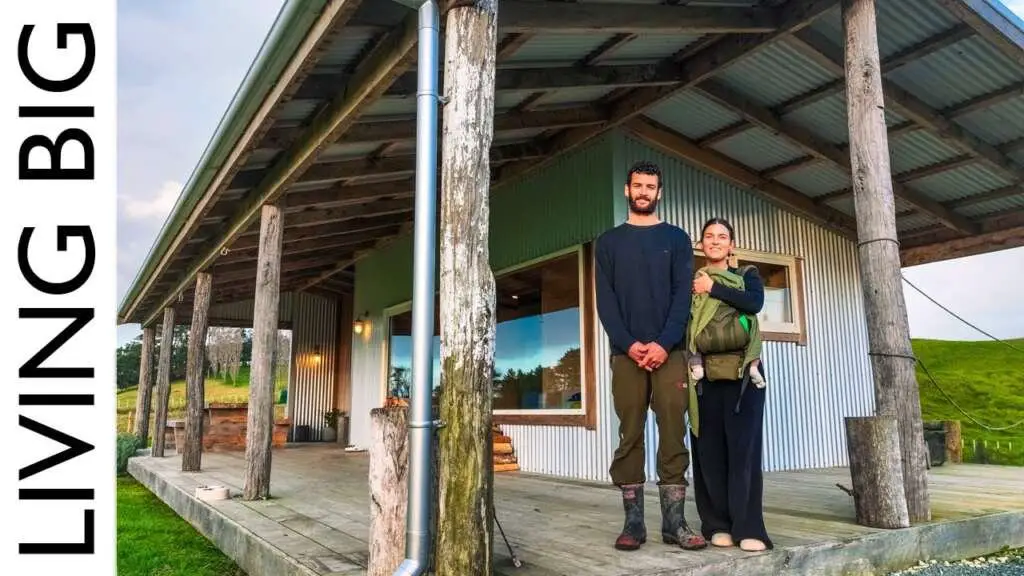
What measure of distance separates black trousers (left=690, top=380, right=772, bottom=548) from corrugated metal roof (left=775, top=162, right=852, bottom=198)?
13.8 ft

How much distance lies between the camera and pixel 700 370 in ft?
9.61

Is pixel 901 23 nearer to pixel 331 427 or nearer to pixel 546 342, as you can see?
pixel 546 342

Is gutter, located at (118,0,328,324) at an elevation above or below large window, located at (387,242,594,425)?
above

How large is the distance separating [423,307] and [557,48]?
2.87m

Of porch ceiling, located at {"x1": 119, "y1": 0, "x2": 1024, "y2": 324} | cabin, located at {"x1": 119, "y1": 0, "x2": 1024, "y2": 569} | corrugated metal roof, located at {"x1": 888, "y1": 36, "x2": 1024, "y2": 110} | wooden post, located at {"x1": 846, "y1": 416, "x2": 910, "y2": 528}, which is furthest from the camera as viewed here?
corrugated metal roof, located at {"x1": 888, "y1": 36, "x2": 1024, "y2": 110}

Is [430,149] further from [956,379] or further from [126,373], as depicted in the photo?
[126,373]

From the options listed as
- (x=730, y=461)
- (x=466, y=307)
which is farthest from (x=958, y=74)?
(x=466, y=307)

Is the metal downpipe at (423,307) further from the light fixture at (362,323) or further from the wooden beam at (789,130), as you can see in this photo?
the light fixture at (362,323)

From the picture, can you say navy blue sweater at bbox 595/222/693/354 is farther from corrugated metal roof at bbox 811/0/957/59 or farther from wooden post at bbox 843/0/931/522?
corrugated metal roof at bbox 811/0/957/59

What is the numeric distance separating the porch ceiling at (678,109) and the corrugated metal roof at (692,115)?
0.06 feet

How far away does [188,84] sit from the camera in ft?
147

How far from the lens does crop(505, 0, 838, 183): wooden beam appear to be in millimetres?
4461

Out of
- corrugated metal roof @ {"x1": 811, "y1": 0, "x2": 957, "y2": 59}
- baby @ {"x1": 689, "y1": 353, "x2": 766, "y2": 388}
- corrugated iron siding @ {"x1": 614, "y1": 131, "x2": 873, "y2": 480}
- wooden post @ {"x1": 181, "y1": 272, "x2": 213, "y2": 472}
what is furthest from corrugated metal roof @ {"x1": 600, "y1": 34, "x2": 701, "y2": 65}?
wooden post @ {"x1": 181, "y1": 272, "x2": 213, "y2": 472}

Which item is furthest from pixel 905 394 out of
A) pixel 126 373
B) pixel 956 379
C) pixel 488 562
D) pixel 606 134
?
pixel 126 373
